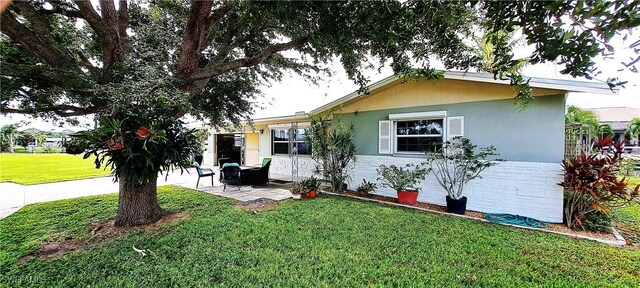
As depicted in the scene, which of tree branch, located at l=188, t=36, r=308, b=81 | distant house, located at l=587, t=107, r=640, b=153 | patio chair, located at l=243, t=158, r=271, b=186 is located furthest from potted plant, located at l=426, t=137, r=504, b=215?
distant house, located at l=587, t=107, r=640, b=153

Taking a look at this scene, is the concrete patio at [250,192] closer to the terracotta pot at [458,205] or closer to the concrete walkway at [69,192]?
the concrete walkway at [69,192]

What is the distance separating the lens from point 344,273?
364cm

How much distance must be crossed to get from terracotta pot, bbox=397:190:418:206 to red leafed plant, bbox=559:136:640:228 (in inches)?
128

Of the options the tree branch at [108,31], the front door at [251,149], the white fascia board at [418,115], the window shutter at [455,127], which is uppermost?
the tree branch at [108,31]

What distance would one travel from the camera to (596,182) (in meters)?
5.27

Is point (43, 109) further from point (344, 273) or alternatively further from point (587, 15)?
point (587, 15)

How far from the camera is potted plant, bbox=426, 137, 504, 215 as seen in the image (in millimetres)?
6793

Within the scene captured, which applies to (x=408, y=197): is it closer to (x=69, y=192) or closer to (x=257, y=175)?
(x=257, y=175)

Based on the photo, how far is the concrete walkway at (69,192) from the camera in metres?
8.45

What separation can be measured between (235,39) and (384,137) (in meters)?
5.44

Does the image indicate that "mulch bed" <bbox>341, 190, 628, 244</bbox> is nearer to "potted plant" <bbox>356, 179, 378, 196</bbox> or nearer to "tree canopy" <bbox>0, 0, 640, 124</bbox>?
"potted plant" <bbox>356, 179, 378, 196</bbox>

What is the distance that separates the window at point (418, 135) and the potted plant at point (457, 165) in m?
0.36

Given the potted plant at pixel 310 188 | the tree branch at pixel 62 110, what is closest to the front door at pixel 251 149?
the potted plant at pixel 310 188

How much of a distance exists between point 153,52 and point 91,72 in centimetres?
118
